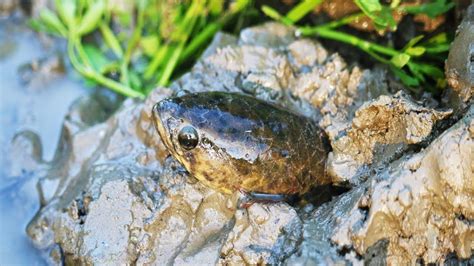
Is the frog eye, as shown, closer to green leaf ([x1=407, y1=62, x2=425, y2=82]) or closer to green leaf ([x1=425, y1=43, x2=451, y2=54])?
green leaf ([x1=407, y1=62, x2=425, y2=82])

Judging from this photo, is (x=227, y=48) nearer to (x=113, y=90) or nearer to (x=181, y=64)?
(x=181, y=64)

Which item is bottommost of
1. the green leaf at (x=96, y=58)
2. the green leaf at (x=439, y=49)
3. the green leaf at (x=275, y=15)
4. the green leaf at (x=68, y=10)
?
the green leaf at (x=439, y=49)

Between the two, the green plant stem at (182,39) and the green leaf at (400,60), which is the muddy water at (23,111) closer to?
the green plant stem at (182,39)

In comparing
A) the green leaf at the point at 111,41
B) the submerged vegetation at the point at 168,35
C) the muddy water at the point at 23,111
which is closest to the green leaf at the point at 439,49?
the submerged vegetation at the point at 168,35

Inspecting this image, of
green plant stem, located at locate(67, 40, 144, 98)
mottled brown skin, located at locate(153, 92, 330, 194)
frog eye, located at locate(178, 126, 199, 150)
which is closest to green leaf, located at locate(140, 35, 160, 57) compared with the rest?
green plant stem, located at locate(67, 40, 144, 98)

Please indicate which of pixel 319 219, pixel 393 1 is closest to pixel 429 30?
pixel 393 1

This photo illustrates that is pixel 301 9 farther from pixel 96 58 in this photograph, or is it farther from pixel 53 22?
pixel 53 22
